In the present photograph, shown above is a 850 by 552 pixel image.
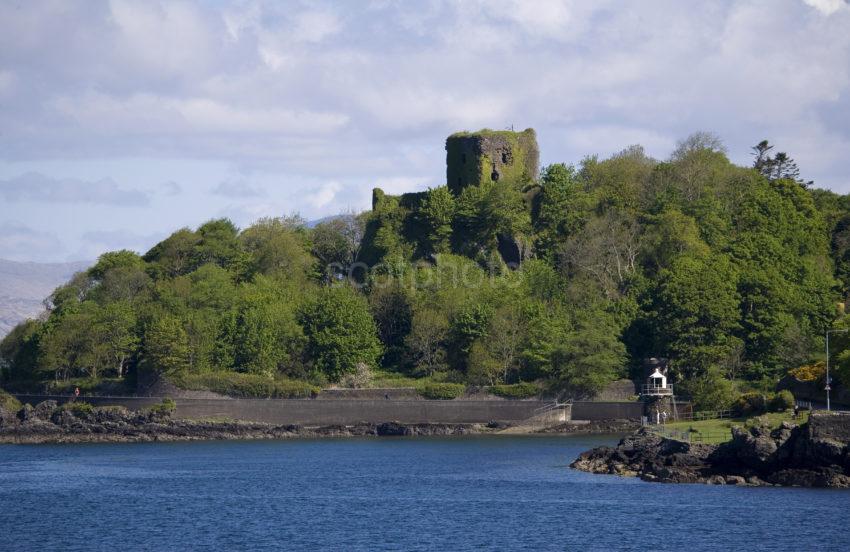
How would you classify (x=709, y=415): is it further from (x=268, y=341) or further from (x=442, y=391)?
(x=268, y=341)

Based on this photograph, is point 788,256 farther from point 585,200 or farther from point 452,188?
point 452,188

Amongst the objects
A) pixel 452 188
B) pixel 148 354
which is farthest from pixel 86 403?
pixel 452 188

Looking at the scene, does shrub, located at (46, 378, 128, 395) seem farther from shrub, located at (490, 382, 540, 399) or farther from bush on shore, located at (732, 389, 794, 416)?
bush on shore, located at (732, 389, 794, 416)

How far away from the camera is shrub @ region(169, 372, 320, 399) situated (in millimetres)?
87625

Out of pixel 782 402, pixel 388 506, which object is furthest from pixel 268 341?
pixel 388 506

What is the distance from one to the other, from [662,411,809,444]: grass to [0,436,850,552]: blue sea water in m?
5.44

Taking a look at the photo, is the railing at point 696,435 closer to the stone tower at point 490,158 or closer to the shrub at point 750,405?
the shrub at point 750,405

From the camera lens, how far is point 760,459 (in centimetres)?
5603

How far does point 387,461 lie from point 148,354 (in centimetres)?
2506

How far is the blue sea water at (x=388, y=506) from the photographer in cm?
4678

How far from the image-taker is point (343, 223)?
378 feet

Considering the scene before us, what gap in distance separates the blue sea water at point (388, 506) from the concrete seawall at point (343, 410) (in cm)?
1159

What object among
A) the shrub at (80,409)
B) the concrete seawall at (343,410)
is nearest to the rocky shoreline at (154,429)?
the shrub at (80,409)

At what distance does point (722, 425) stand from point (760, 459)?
11.6 meters
